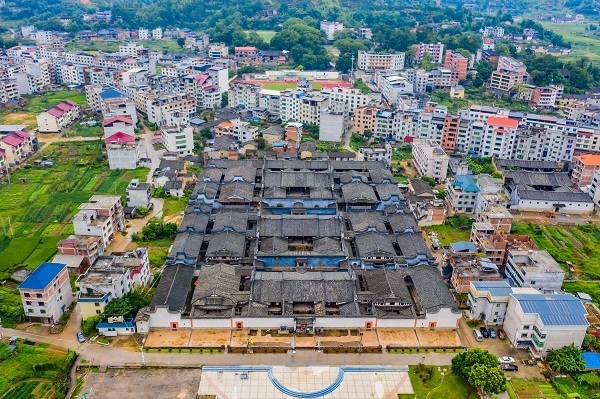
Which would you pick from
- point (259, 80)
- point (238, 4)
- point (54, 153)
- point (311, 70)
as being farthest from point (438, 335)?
point (238, 4)

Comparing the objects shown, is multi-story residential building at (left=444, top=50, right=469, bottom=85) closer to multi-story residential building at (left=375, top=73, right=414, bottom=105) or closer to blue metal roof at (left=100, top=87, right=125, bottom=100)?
multi-story residential building at (left=375, top=73, right=414, bottom=105)

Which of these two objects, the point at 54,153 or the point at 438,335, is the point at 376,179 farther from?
the point at 54,153

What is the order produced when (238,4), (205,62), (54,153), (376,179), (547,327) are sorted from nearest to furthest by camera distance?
(547,327) → (376,179) → (54,153) → (205,62) → (238,4)

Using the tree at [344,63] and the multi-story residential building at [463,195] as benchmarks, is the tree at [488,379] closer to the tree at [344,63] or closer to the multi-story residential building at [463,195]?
the multi-story residential building at [463,195]

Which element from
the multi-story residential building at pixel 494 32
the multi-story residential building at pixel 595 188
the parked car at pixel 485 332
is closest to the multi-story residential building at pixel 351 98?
the multi-story residential building at pixel 595 188

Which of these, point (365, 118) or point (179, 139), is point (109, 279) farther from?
point (365, 118)

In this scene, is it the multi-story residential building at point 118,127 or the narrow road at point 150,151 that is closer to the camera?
the narrow road at point 150,151
